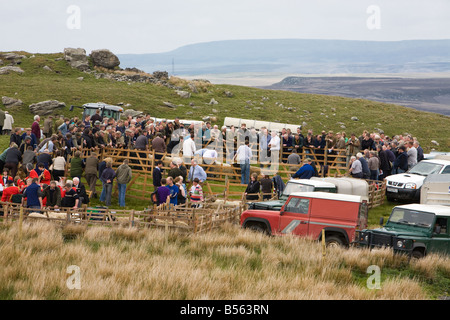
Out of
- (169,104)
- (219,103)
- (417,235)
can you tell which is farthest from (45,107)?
(417,235)

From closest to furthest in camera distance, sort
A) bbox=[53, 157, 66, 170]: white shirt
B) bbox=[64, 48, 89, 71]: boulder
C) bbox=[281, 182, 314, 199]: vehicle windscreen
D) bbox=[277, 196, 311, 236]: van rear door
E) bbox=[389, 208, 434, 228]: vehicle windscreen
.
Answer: bbox=[389, 208, 434, 228]: vehicle windscreen, bbox=[277, 196, 311, 236]: van rear door, bbox=[281, 182, 314, 199]: vehicle windscreen, bbox=[53, 157, 66, 170]: white shirt, bbox=[64, 48, 89, 71]: boulder

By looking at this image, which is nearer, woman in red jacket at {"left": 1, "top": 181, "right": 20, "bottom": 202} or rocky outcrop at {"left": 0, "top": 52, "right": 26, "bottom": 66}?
woman in red jacket at {"left": 1, "top": 181, "right": 20, "bottom": 202}

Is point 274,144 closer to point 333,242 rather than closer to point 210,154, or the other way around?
point 210,154

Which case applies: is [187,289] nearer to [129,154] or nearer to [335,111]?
[129,154]

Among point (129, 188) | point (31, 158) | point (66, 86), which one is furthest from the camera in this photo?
point (66, 86)

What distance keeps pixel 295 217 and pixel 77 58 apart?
173ft

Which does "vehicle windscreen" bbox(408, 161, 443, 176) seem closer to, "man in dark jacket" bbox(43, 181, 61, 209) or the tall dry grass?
the tall dry grass

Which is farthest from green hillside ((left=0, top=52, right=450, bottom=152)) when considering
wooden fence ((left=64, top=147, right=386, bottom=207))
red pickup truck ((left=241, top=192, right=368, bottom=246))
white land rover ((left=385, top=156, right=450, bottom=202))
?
red pickup truck ((left=241, top=192, right=368, bottom=246))

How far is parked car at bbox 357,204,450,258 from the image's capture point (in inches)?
641

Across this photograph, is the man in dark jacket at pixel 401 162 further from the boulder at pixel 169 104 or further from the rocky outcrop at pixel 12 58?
the rocky outcrop at pixel 12 58

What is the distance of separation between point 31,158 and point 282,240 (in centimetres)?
1048

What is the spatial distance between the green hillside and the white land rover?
27.2 metres
